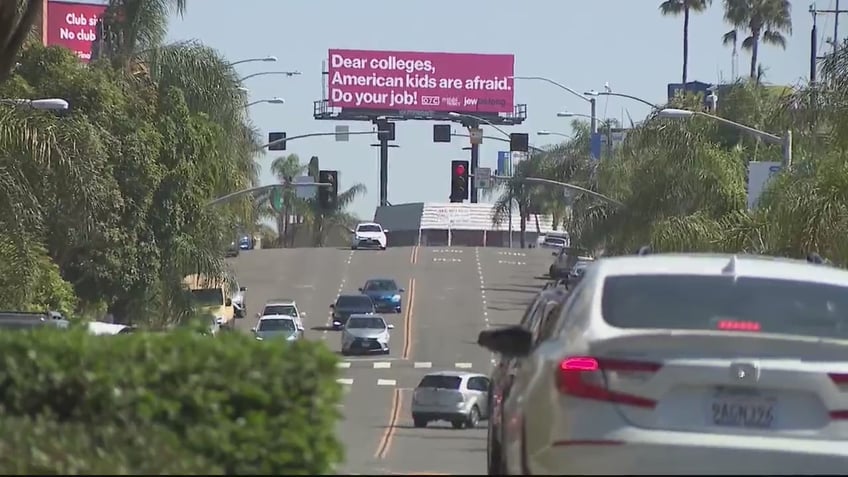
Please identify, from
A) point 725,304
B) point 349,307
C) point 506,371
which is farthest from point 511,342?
point 349,307

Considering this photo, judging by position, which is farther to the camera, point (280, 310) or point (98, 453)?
point (280, 310)

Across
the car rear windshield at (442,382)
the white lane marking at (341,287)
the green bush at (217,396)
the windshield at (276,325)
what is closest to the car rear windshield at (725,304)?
the green bush at (217,396)

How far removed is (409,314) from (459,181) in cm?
833

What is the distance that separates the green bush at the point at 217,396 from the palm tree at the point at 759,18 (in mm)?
74976

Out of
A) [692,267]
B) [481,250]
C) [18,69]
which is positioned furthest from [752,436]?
[481,250]

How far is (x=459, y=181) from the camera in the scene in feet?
190

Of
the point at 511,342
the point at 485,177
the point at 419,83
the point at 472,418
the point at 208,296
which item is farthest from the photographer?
the point at 419,83

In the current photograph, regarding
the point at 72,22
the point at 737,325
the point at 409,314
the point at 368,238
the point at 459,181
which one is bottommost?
the point at 409,314

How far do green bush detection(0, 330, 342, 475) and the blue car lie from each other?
184 ft

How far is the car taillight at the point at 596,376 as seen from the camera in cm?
733

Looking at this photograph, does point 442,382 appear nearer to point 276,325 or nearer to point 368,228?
point 276,325

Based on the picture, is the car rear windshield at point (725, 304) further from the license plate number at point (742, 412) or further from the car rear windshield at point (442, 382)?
the car rear windshield at point (442, 382)

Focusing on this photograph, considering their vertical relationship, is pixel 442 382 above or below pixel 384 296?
above

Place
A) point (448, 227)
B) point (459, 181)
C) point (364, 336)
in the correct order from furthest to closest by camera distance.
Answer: point (448, 227) → point (459, 181) → point (364, 336)
